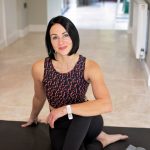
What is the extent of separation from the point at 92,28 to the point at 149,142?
4.63m

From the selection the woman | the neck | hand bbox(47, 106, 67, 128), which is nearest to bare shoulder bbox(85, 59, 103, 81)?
the woman

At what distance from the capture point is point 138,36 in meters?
3.91

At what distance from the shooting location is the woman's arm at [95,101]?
5.71 ft

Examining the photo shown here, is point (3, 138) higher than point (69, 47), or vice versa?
point (69, 47)

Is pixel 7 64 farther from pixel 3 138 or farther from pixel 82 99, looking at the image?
pixel 82 99

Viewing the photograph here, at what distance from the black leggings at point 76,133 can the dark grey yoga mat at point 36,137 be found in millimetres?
122

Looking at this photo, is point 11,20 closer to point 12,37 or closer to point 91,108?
point 12,37

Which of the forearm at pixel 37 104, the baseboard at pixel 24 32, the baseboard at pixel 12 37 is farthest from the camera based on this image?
the baseboard at pixel 24 32

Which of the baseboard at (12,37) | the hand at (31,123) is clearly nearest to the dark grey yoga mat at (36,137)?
the hand at (31,123)

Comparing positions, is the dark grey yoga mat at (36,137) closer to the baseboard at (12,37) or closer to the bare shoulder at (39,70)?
the bare shoulder at (39,70)

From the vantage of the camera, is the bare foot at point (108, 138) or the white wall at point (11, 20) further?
the white wall at point (11, 20)

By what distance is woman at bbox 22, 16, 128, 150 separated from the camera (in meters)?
1.75

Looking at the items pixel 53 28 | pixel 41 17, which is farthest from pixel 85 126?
pixel 41 17

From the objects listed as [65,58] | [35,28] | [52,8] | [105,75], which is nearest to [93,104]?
[65,58]
